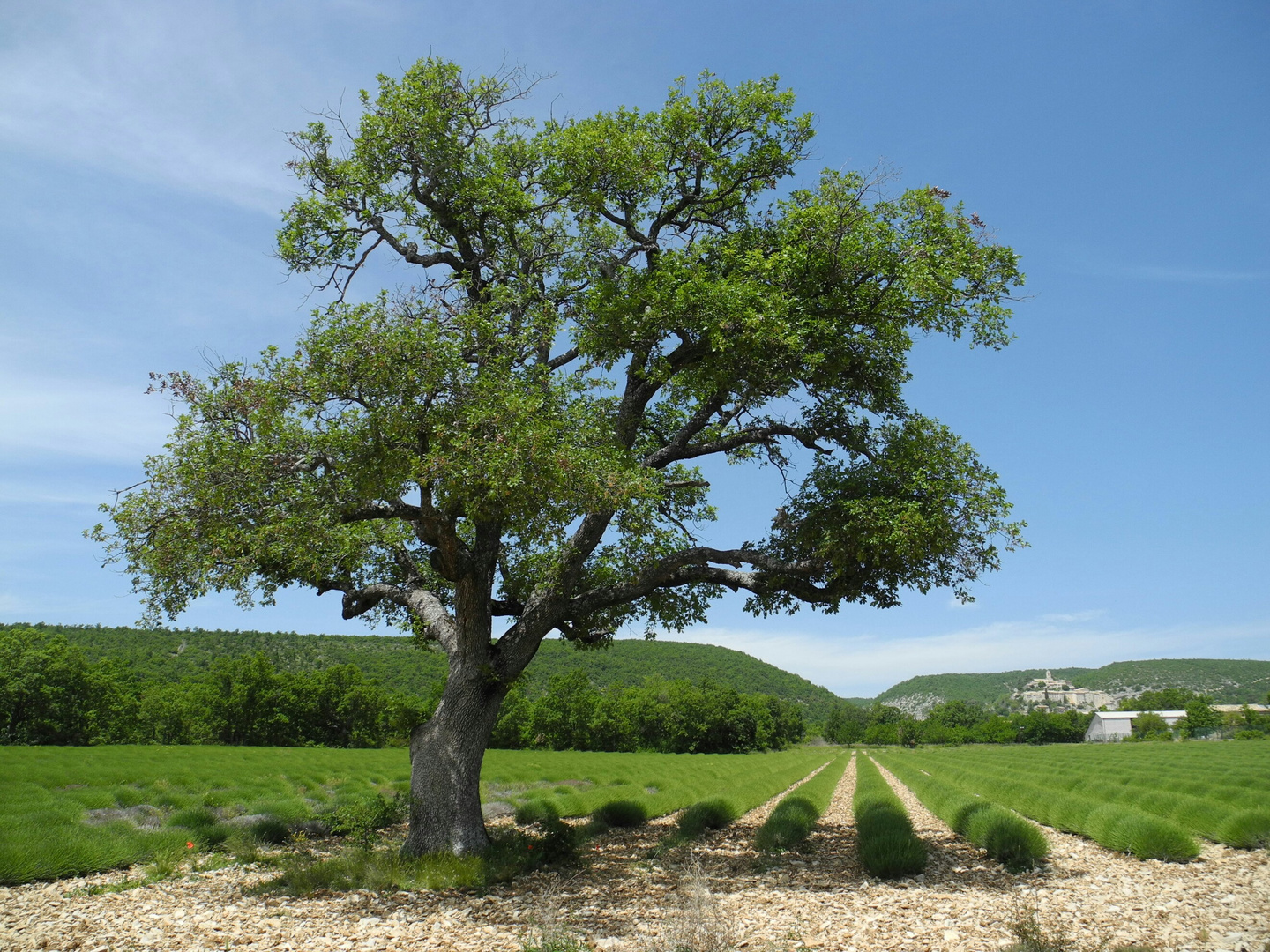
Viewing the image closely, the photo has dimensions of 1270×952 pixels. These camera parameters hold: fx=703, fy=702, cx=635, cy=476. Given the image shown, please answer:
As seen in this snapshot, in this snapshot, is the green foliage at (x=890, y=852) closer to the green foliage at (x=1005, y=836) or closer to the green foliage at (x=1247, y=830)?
the green foliage at (x=1005, y=836)

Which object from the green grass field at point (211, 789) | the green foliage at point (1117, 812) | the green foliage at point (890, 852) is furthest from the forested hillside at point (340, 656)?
the green foliage at point (890, 852)

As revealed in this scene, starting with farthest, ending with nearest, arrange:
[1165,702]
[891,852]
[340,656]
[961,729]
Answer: [1165,702] → [961,729] → [340,656] → [891,852]

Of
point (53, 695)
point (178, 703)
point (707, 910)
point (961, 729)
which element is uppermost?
point (707, 910)

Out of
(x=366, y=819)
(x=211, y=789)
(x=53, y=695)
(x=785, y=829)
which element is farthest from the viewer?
(x=53, y=695)

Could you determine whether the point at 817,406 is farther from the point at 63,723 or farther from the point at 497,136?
the point at 63,723

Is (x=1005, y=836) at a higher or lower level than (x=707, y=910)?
lower

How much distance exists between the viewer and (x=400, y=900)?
902cm

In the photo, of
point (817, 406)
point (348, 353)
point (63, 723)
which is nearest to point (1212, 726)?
point (817, 406)

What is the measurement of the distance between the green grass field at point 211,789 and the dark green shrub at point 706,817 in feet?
5.04

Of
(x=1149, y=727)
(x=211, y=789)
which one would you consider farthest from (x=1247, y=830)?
(x=1149, y=727)

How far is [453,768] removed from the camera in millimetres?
11047

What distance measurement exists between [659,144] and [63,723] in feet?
242

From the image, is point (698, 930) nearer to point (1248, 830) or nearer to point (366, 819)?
point (366, 819)

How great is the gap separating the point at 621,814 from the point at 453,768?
24.6ft
